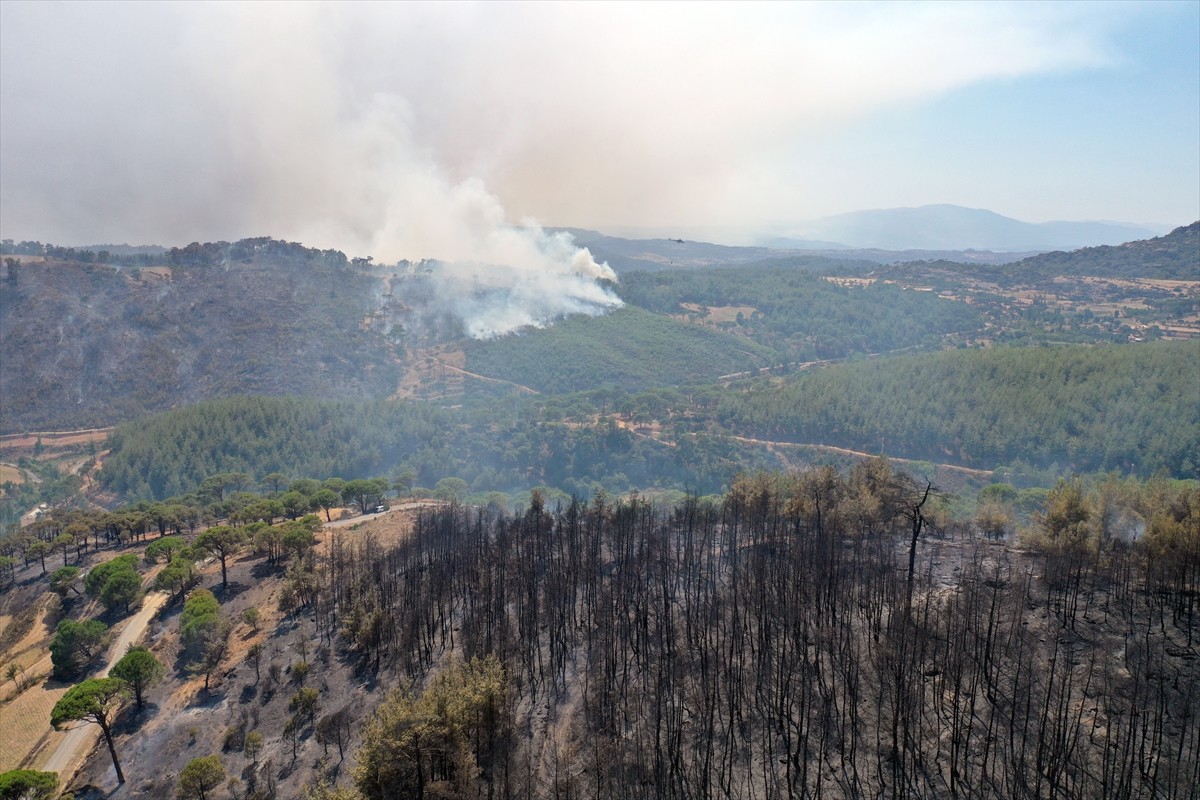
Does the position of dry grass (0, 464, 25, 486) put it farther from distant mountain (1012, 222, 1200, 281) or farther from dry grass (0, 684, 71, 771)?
distant mountain (1012, 222, 1200, 281)

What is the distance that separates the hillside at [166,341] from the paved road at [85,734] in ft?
321

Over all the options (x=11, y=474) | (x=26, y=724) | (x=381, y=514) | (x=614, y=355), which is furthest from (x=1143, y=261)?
(x=11, y=474)

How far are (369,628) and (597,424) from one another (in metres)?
72.3

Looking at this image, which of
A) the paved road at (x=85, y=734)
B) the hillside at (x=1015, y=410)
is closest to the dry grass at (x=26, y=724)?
the paved road at (x=85, y=734)

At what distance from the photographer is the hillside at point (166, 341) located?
142 meters

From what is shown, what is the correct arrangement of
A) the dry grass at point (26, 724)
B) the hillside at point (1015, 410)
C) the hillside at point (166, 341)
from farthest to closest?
the hillside at point (166, 341) < the hillside at point (1015, 410) < the dry grass at point (26, 724)

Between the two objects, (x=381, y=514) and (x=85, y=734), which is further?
(x=381, y=514)

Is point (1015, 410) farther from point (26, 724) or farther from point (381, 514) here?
point (26, 724)

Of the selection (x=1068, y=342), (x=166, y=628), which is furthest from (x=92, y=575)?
(x=1068, y=342)

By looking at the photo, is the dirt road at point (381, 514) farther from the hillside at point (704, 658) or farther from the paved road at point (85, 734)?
the paved road at point (85, 734)

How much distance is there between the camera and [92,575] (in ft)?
173

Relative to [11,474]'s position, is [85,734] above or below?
above

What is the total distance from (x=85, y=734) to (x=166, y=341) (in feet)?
455

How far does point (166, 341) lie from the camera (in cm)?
15612
